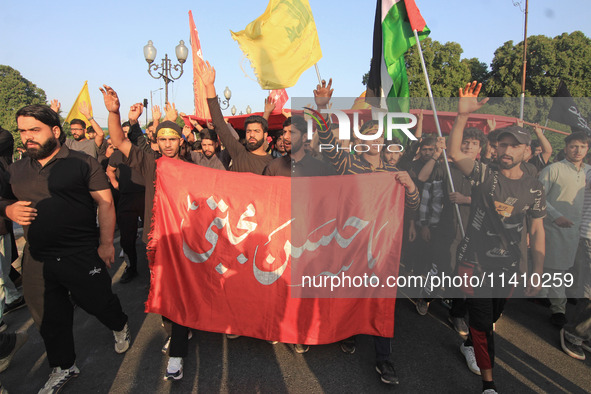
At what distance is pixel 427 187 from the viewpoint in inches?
153

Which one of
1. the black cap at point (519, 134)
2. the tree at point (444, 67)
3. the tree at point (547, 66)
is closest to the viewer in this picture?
the black cap at point (519, 134)

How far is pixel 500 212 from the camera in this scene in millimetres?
2521

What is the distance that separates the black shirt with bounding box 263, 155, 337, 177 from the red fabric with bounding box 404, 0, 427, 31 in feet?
5.54

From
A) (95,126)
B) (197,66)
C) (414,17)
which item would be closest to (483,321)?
(414,17)

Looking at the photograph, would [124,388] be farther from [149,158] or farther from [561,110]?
[561,110]

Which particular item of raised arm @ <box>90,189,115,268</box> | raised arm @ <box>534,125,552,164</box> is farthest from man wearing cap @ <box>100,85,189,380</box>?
raised arm @ <box>534,125,552,164</box>

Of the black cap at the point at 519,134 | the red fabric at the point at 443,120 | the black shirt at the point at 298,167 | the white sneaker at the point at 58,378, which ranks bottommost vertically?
the white sneaker at the point at 58,378

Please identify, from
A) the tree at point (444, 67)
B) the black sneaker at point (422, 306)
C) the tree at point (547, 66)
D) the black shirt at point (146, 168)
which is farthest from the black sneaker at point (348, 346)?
the tree at point (547, 66)

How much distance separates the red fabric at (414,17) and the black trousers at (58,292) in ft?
12.0

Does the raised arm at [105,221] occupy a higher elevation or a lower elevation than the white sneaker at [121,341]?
higher

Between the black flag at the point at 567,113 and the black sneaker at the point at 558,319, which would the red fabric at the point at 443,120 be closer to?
the black flag at the point at 567,113

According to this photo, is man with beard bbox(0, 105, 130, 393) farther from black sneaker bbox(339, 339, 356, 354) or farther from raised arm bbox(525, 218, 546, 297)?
raised arm bbox(525, 218, 546, 297)

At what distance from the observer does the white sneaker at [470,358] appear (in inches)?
109

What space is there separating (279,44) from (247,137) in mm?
1429
